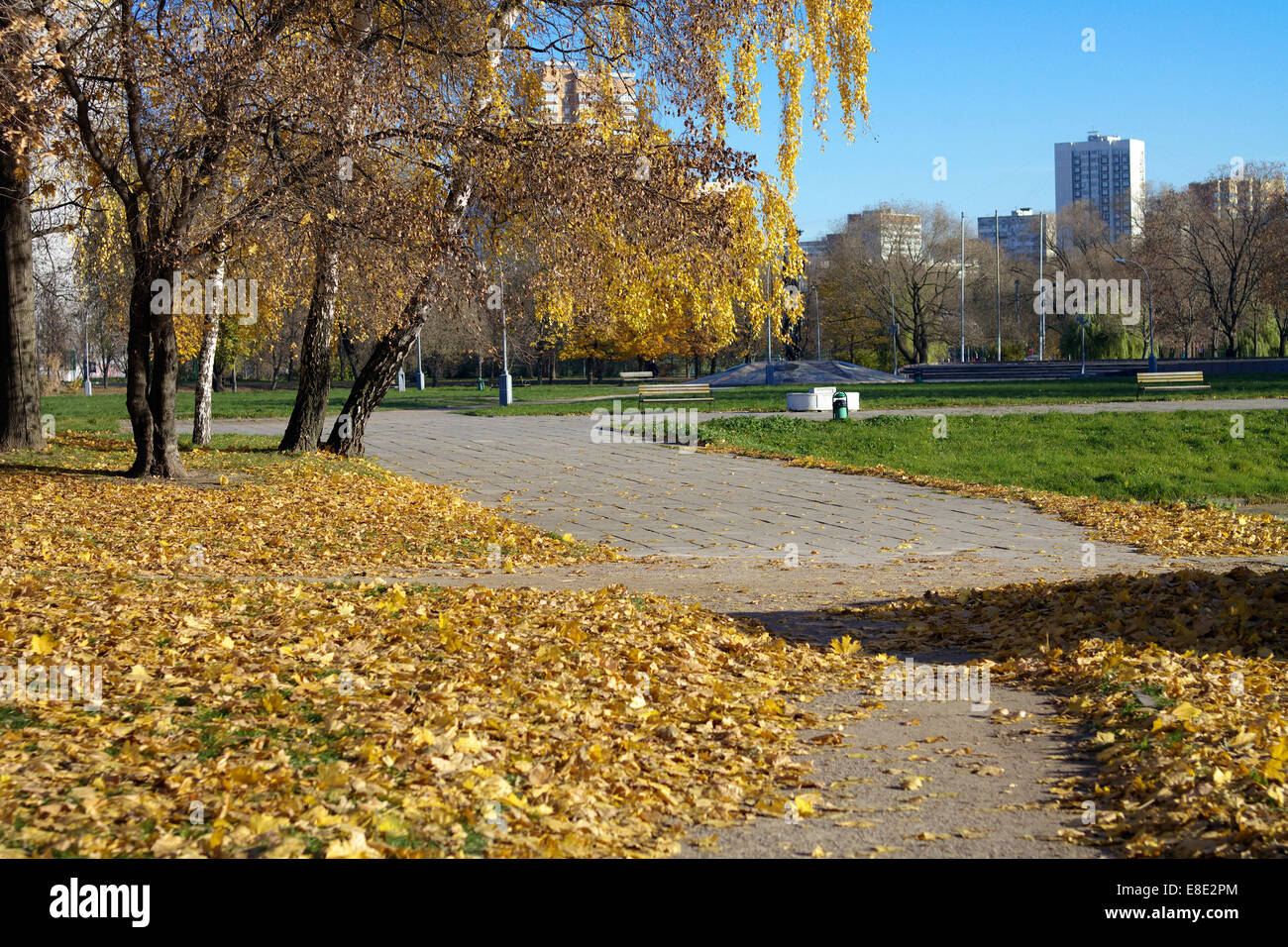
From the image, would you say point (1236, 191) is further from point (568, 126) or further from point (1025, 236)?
point (568, 126)

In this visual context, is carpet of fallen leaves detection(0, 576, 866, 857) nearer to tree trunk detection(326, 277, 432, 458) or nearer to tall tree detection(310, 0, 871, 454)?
tall tree detection(310, 0, 871, 454)

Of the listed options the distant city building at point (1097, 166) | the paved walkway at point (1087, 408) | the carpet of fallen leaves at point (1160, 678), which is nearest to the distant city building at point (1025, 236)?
the distant city building at point (1097, 166)

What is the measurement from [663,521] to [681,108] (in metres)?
4.68

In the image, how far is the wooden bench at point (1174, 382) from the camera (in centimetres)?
3088

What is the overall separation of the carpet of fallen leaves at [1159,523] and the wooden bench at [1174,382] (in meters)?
16.9

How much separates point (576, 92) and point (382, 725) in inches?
474

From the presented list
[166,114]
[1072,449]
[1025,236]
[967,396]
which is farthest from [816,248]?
[166,114]

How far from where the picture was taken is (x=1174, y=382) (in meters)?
31.7

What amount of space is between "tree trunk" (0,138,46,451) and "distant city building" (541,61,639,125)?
298 inches

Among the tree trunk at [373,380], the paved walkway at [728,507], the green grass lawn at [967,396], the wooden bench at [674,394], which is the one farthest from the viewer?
the green grass lawn at [967,396]

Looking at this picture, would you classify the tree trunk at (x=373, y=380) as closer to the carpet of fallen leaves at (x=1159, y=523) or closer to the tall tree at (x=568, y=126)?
the tall tree at (x=568, y=126)
